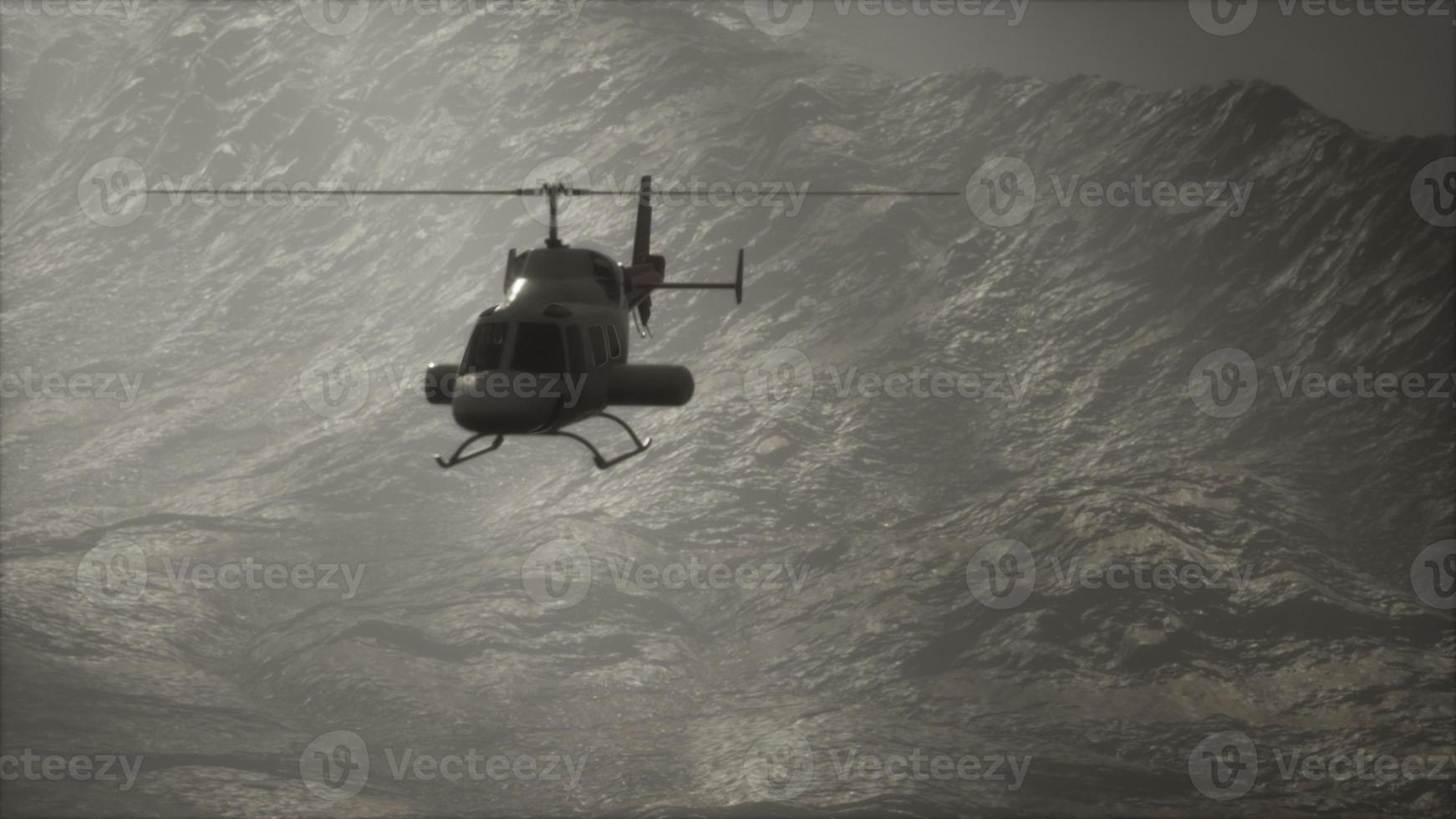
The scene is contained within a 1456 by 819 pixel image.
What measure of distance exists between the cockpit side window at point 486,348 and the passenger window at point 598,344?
2064 mm

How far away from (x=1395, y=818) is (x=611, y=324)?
208 metres

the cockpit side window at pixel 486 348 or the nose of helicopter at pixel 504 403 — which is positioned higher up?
the cockpit side window at pixel 486 348

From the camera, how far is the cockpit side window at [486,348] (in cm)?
2450

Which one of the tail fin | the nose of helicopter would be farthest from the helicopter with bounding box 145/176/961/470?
the tail fin

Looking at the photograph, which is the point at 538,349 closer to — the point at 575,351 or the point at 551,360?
the point at 551,360

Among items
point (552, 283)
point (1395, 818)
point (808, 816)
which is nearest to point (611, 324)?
point (552, 283)

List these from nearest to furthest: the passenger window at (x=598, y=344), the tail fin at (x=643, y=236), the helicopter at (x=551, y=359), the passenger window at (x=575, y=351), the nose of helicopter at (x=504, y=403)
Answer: the nose of helicopter at (x=504, y=403) → the helicopter at (x=551, y=359) → the passenger window at (x=575, y=351) → the passenger window at (x=598, y=344) → the tail fin at (x=643, y=236)

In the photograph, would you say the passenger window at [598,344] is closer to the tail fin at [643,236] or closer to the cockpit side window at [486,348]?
the cockpit side window at [486,348]

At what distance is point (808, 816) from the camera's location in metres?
194

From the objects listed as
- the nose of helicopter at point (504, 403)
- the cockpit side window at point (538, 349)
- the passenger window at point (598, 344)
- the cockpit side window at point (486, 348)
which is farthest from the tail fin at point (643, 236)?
the nose of helicopter at point (504, 403)

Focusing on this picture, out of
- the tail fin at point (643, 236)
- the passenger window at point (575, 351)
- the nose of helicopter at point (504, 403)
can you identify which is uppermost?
the tail fin at point (643, 236)

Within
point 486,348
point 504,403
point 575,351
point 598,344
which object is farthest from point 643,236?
point 504,403

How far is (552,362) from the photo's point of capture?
24.7m

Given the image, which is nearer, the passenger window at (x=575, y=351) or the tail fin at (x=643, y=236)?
the passenger window at (x=575, y=351)
